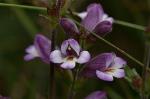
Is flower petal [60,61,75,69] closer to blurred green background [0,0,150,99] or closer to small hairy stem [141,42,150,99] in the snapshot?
small hairy stem [141,42,150,99]

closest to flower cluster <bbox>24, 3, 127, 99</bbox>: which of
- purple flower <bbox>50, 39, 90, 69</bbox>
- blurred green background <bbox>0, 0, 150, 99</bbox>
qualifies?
purple flower <bbox>50, 39, 90, 69</bbox>

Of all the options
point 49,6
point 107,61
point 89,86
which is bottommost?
point 89,86

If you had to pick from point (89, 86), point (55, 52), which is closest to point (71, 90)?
point (55, 52)

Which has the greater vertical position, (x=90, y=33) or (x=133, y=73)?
A: (x=90, y=33)

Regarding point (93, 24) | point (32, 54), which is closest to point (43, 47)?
point (32, 54)

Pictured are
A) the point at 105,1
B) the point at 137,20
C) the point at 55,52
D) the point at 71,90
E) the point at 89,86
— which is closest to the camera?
the point at 55,52

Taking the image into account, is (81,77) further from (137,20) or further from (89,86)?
(137,20)

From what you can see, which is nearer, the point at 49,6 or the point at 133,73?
the point at 49,6

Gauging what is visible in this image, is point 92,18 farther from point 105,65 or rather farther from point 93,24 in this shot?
point 105,65
